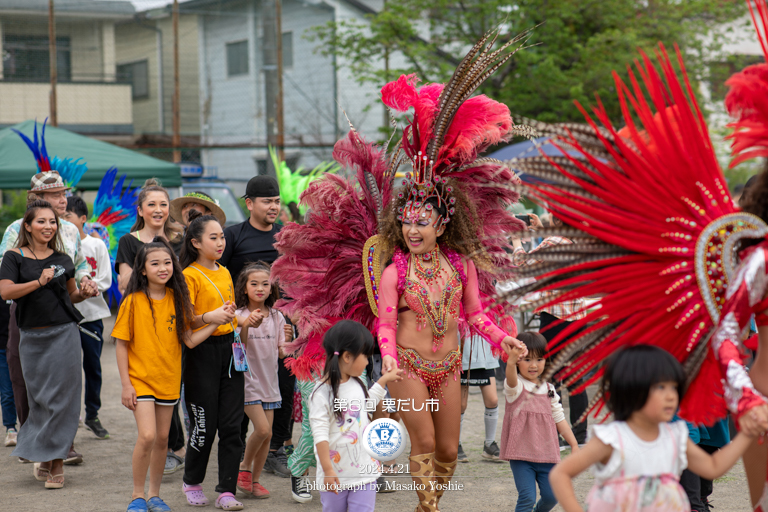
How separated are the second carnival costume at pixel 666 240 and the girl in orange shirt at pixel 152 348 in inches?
88.4

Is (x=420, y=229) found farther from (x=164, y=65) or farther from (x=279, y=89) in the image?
(x=164, y=65)

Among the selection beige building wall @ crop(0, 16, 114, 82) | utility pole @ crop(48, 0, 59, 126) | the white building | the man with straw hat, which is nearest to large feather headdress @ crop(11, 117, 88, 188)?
the man with straw hat

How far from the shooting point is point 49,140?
9422 millimetres

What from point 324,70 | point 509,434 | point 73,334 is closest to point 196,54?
point 324,70

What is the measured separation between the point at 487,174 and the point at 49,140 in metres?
7.06

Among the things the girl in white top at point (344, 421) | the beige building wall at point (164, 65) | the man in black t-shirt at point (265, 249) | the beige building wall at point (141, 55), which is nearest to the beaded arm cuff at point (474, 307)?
the girl in white top at point (344, 421)

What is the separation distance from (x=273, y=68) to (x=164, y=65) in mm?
3574

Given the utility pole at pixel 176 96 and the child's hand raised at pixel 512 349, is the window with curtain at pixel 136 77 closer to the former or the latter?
the utility pole at pixel 176 96

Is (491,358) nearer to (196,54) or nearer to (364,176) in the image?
(364,176)

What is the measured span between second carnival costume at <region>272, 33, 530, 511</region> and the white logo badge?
1.26 ft

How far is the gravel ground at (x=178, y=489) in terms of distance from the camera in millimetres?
4449

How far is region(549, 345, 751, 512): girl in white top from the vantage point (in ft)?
7.72

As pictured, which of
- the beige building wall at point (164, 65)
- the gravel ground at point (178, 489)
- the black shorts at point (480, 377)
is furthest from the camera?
the beige building wall at point (164, 65)

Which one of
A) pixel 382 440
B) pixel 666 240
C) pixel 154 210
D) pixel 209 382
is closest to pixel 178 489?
pixel 209 382
